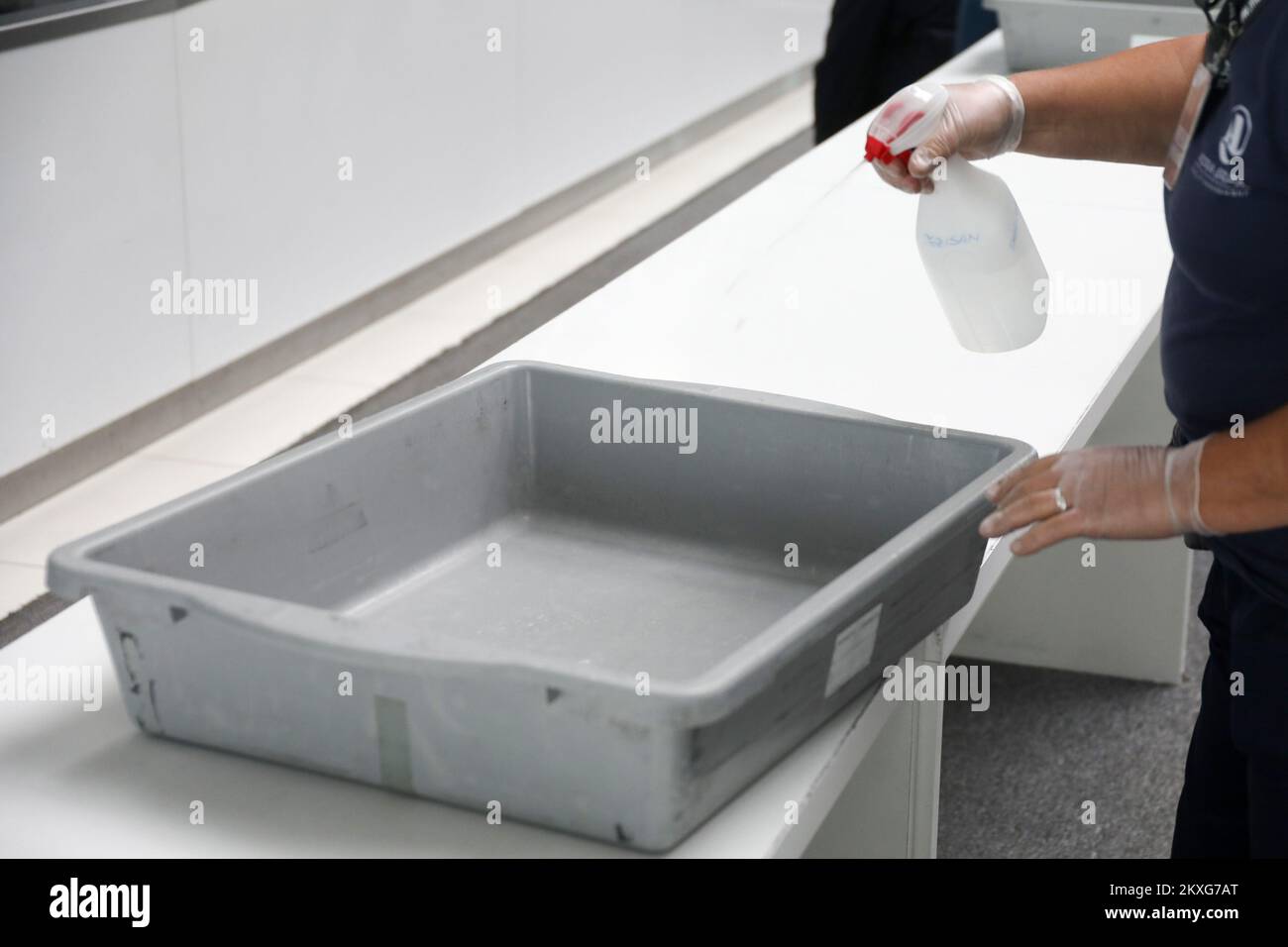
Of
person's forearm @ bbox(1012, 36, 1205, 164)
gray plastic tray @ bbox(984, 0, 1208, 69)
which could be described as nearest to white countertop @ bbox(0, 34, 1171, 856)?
gray plastic tray @ bbox(984, 0, 1208, 69)

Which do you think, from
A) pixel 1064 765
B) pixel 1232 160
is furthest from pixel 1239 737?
pixel 1064 765

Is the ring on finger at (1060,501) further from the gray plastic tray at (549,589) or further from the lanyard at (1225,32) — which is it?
the lanyard at (1225,32)

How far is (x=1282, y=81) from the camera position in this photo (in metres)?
0.86

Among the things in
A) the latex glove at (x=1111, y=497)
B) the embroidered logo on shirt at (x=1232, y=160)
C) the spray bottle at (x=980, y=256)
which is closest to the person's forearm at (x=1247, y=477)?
the latex glove at (x=1111, y=497)

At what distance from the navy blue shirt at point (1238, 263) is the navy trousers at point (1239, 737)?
46mm

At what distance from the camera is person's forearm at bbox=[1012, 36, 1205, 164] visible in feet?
3.90

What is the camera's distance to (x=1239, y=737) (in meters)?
1.05

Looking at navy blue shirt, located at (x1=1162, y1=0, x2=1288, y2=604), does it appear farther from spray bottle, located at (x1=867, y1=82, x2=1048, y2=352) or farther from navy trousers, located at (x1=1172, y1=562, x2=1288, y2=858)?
spray bottle, located at (x1=867, y1=82, x2=1048, y2=352)

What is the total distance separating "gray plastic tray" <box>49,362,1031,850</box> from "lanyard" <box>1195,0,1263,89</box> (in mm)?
257

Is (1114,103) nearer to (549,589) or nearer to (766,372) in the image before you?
(766,372)

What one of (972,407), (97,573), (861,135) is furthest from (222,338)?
(97,573)

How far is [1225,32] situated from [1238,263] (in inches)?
5.4

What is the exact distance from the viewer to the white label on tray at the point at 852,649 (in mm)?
863
